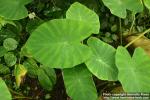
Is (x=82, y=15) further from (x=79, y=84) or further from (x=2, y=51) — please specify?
(x=2, y=51)

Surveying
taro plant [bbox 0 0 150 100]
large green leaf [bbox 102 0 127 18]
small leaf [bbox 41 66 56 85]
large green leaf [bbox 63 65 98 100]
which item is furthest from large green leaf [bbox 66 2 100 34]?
small leaf [bbox 41 66 56 85]

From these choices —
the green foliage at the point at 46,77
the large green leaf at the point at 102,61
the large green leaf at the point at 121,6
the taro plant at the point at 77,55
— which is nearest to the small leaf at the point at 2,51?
the taro plant at the point at 77,55

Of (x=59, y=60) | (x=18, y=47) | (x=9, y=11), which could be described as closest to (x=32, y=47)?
(x=59, y=60)

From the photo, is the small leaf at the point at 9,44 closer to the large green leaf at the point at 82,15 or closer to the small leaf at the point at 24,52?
the small leaf at the point at 24,52

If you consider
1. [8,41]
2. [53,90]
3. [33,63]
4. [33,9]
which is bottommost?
[53,90]

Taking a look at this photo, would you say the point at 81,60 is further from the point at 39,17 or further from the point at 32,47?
the point at 39,17

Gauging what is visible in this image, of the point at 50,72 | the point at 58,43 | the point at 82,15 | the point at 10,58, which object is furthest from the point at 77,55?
the point at 10,58
